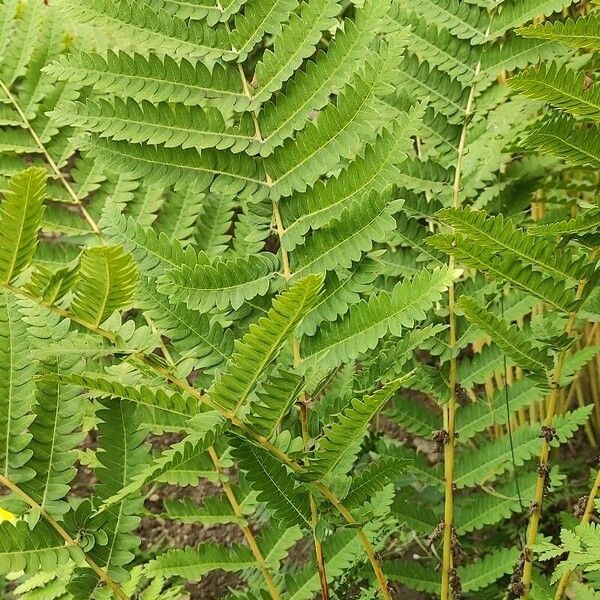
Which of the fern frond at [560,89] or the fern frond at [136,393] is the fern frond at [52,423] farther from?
the fern frond at [560,89]

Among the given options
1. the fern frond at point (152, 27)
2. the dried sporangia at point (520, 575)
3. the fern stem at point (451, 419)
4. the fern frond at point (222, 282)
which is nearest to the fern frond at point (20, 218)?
the fern frond at point (222, 282)

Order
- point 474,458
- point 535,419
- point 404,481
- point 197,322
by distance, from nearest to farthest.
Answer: point 197,322 < point 474,458 < point 404,481 < point 535,419

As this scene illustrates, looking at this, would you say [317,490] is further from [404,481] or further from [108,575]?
[404,481]

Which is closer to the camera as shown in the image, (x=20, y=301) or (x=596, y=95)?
(x=20, y=301)

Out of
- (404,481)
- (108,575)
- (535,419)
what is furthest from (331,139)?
(535,419)

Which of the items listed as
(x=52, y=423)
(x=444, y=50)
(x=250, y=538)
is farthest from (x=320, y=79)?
(x=250, y=538)

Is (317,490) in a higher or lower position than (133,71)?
lower

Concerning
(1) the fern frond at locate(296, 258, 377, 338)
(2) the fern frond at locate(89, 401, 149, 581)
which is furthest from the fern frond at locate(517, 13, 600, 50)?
(2) the fern frond at locate(89, 401, 149, 581)
